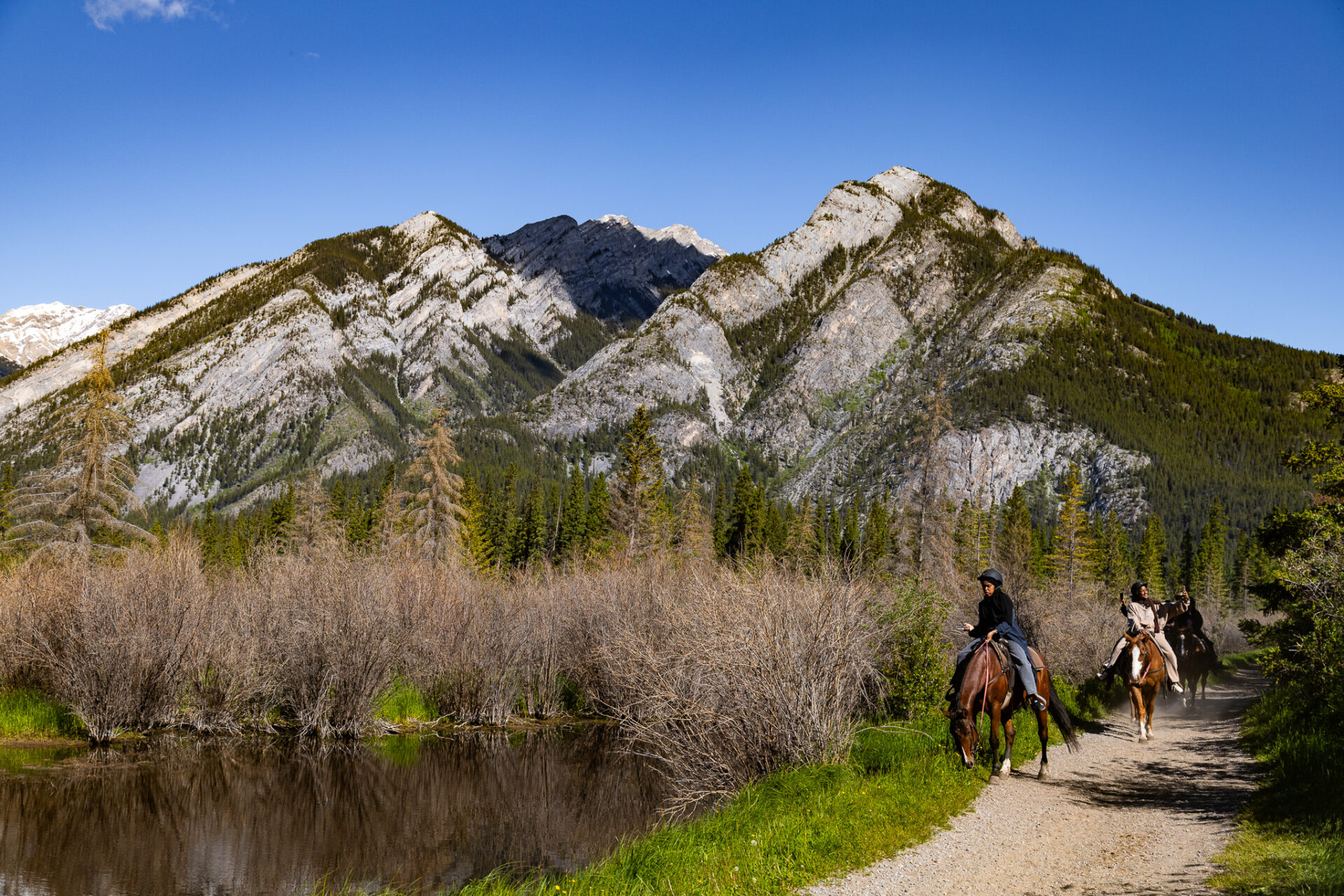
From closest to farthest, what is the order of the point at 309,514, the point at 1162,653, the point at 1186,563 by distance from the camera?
the point at 1162,653 < the point at 309,514 < the point at 1186,563

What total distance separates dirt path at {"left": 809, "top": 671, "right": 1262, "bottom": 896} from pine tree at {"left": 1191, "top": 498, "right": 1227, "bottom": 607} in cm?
9433

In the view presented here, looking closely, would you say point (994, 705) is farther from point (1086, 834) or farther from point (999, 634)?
point (1086, 834)

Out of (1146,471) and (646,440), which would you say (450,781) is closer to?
(646,440)

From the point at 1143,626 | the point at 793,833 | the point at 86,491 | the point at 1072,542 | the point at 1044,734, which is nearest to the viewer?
the point at 793,833

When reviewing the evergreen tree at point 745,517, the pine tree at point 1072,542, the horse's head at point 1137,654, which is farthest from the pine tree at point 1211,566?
the horse's head at point 1137,654

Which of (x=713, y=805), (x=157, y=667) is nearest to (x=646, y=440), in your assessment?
(x=157, y=667)

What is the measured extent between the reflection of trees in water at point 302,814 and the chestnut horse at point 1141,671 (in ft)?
33.5

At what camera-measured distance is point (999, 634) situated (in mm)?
12406

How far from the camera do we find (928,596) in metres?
17.3

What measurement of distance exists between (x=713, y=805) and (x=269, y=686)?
16.3m

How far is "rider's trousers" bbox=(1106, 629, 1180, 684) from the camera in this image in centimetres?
1741

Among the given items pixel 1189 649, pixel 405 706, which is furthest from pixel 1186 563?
pixel 405 706

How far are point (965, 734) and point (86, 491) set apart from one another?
113 feet

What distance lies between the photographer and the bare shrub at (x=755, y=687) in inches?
468
